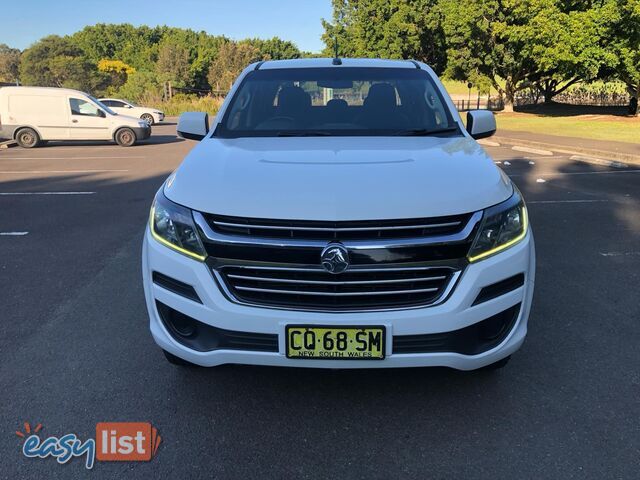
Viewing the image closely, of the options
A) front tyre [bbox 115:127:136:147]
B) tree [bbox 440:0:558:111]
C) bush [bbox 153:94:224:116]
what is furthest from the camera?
bush [bbox 153:94:224:116]

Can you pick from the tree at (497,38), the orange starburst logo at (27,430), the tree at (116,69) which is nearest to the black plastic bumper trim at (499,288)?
the orange starburst logo at (27,430)

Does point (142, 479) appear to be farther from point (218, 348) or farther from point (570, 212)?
point (570, 212)

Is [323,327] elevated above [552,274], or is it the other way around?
[323,327]

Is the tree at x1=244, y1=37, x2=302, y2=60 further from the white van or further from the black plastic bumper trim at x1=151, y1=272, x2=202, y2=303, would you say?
the black plastic bumper trim at x1=151, y1=272, x2=202, y2=303

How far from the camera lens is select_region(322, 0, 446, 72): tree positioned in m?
38.7

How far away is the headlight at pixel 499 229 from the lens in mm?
2449

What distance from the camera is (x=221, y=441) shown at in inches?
102

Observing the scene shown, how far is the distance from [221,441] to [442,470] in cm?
103

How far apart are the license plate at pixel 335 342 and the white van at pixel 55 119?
17.5 m

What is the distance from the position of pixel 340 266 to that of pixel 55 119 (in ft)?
60.0

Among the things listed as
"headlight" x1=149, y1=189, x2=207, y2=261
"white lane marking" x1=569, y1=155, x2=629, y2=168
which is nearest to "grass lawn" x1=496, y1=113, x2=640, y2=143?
"white lane marking" x1=569, y1=155, x2=629, y2=168

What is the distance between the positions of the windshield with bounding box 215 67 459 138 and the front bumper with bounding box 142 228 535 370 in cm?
139

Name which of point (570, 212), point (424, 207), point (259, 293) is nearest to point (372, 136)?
point (424, 207)

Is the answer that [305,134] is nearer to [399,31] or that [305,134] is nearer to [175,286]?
[175,286]
